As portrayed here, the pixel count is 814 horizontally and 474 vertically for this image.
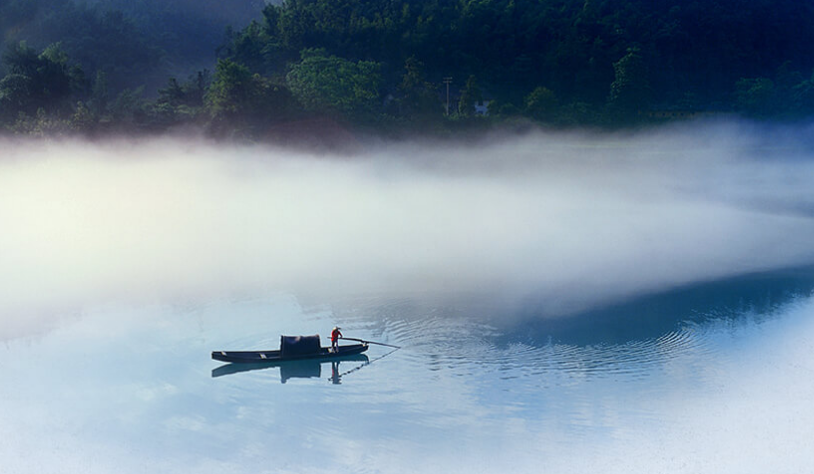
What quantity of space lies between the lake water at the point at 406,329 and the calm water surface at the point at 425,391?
66 millimetres

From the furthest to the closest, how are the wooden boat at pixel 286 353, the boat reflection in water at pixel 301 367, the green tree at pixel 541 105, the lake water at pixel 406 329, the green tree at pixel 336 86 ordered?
the green tree at pixel 541 105 < the green tree at pixel 336 86 < the wooden boat at pixel 286 353 < the boat reflection in water at pixel 301 367 < the lake water at pixel 406 329

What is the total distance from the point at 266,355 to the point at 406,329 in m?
4.12

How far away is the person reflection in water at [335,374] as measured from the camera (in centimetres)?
1992

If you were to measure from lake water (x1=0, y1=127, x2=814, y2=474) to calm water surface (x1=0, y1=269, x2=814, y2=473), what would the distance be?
66 mm

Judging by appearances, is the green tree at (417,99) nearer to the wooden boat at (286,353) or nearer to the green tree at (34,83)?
the green tree at (34,83)

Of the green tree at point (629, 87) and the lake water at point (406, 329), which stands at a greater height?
the green tree at point (629, 87)

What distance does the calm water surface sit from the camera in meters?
16.2

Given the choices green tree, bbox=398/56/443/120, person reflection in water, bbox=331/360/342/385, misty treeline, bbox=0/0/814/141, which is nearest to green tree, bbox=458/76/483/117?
misty treeline, bbox=0/0/814/141

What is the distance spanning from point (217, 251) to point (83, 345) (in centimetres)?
1188

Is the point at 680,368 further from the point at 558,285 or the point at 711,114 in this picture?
the point at 711,114

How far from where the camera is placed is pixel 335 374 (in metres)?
20.3

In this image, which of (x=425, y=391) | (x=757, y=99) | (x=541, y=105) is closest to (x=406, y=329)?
(x=425, y=391)

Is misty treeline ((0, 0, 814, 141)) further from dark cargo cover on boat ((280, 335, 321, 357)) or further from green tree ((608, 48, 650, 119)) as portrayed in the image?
dark cargo cover on boat ((280, 335, 321, 357))

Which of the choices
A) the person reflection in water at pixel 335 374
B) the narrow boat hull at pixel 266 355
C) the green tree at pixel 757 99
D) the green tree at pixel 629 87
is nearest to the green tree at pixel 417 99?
the green tree at pixel 629 87
